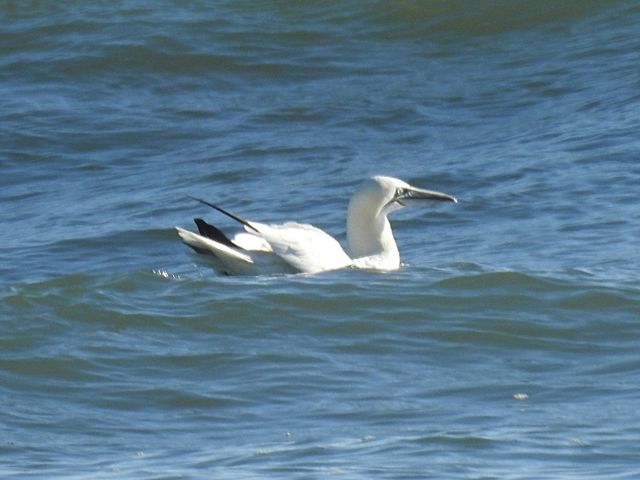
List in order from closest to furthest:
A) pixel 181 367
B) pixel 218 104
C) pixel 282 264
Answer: pixel 181 367 → pixel 282 264 → pixel 218 104

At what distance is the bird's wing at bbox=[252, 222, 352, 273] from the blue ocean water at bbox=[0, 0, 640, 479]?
132 mm

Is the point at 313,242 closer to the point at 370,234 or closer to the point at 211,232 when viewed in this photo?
the point at 211,232

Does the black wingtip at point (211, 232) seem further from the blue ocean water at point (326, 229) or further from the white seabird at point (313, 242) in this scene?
the blue ocean water at point (326, 229)

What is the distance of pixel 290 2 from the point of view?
60.1ft

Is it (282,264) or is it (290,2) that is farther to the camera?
(290,2)

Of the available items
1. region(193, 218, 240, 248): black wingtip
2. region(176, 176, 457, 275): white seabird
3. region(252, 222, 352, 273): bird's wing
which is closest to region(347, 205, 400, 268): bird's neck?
region(176, 176, 457, 275): white seabird

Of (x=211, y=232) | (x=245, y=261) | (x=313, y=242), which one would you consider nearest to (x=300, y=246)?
(x=313, y=242)

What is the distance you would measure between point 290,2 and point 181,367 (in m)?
11.4

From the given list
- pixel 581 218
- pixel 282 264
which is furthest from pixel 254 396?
pixel 581 218

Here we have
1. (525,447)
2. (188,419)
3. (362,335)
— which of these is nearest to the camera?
(525,447)

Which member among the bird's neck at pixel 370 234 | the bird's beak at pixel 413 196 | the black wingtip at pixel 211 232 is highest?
the black wingtip at pixel 211 232

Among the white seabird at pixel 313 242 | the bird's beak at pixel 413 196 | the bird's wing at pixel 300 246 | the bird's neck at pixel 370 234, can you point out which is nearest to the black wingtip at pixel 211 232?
the white seabird at pixel 313 242

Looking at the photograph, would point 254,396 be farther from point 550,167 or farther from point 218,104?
point 218,104

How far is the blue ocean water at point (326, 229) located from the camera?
21.1ft
